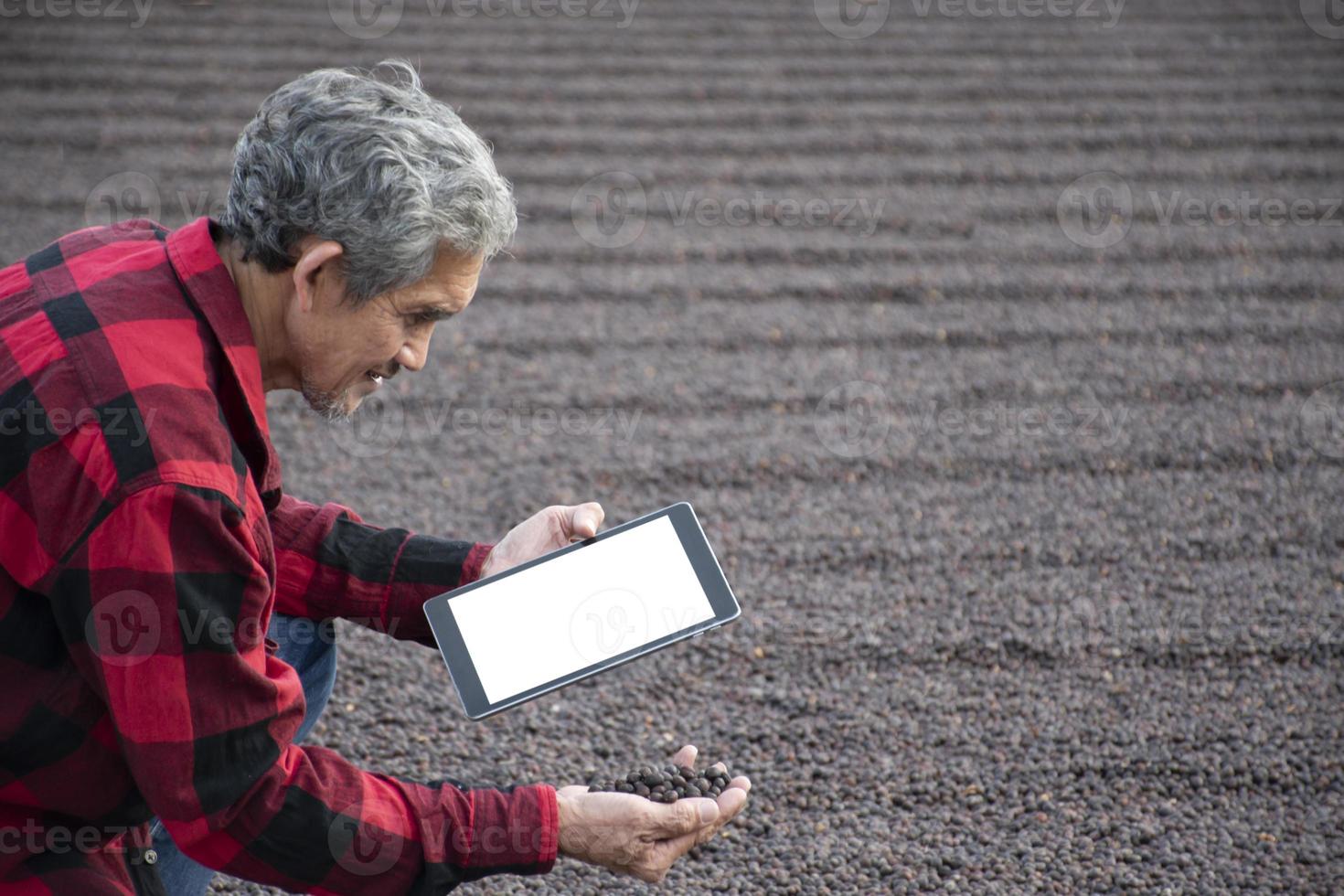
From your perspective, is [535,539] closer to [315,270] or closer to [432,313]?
[432,313]

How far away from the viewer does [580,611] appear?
1626 millimetres

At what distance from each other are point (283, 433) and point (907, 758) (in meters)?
1.71

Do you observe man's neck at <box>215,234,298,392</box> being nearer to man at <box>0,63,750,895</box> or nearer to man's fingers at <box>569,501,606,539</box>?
man at <box>0,63,750,895</box>

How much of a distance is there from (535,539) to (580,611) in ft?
0.55

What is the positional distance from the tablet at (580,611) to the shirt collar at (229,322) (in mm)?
354

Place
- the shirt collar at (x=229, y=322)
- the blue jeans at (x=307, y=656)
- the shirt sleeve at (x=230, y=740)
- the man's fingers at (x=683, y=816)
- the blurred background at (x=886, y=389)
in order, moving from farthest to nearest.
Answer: the blurred background at (x=886, y=389)
the blue jeans at (x=307, y=656)
the man's fingers at (x=683, y=816)
the shirt collar at (x=229, y=322)
the shirt sleeve at (x=230, y=740)

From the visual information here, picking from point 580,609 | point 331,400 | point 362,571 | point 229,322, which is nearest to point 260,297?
point 229,322

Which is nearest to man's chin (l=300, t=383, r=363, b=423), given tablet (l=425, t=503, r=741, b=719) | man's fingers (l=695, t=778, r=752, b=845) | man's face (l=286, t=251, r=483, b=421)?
man's face (l=286, t=251, r=483, b=421)

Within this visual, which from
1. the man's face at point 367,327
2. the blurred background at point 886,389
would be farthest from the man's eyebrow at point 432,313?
the blurred background at point 886,389

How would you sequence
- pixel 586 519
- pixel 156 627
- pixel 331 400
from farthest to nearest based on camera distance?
pixel 586 519
pixel 331 400
pixel 156 627

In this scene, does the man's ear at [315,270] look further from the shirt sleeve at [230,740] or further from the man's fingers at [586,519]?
the man's fingers at [586,519]

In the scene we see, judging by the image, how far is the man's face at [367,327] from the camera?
56.2 inches

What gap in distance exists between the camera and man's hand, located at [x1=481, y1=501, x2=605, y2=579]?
1734 mm

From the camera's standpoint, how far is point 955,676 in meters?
2.37
